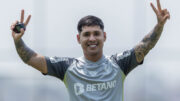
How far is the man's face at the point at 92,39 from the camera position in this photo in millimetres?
6965

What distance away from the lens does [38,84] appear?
16.6m

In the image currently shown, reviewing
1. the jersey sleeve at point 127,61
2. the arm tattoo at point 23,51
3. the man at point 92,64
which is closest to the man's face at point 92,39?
the man at point 92,64

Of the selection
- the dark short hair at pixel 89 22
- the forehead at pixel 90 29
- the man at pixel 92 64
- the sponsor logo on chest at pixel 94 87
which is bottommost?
the sponsor logo on chest at pixel 94 87

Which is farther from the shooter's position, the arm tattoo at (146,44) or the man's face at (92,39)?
the arm tattoo at (146,44)

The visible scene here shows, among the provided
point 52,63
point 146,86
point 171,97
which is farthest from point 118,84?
point 171,97

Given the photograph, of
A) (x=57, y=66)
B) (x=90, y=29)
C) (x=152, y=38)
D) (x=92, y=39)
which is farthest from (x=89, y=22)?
(x=152, y=38)

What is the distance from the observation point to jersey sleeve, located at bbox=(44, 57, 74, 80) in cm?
704

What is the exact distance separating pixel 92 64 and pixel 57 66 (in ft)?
1.29

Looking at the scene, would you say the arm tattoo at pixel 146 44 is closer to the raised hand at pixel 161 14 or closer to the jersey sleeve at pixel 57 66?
the raised hand at pixel 161 14

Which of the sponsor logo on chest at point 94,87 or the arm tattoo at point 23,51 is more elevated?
the arm tattoo at point 23,51

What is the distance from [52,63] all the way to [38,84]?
9.61 metres

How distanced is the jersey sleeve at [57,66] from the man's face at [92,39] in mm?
276

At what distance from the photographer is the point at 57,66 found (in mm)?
7059

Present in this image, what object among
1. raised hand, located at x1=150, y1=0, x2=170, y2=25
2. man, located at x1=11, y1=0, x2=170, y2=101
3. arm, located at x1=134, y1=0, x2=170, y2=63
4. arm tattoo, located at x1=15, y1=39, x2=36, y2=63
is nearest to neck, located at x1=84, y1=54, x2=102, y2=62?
man, located at x1=11, y1=0, x2=170, y2=101
